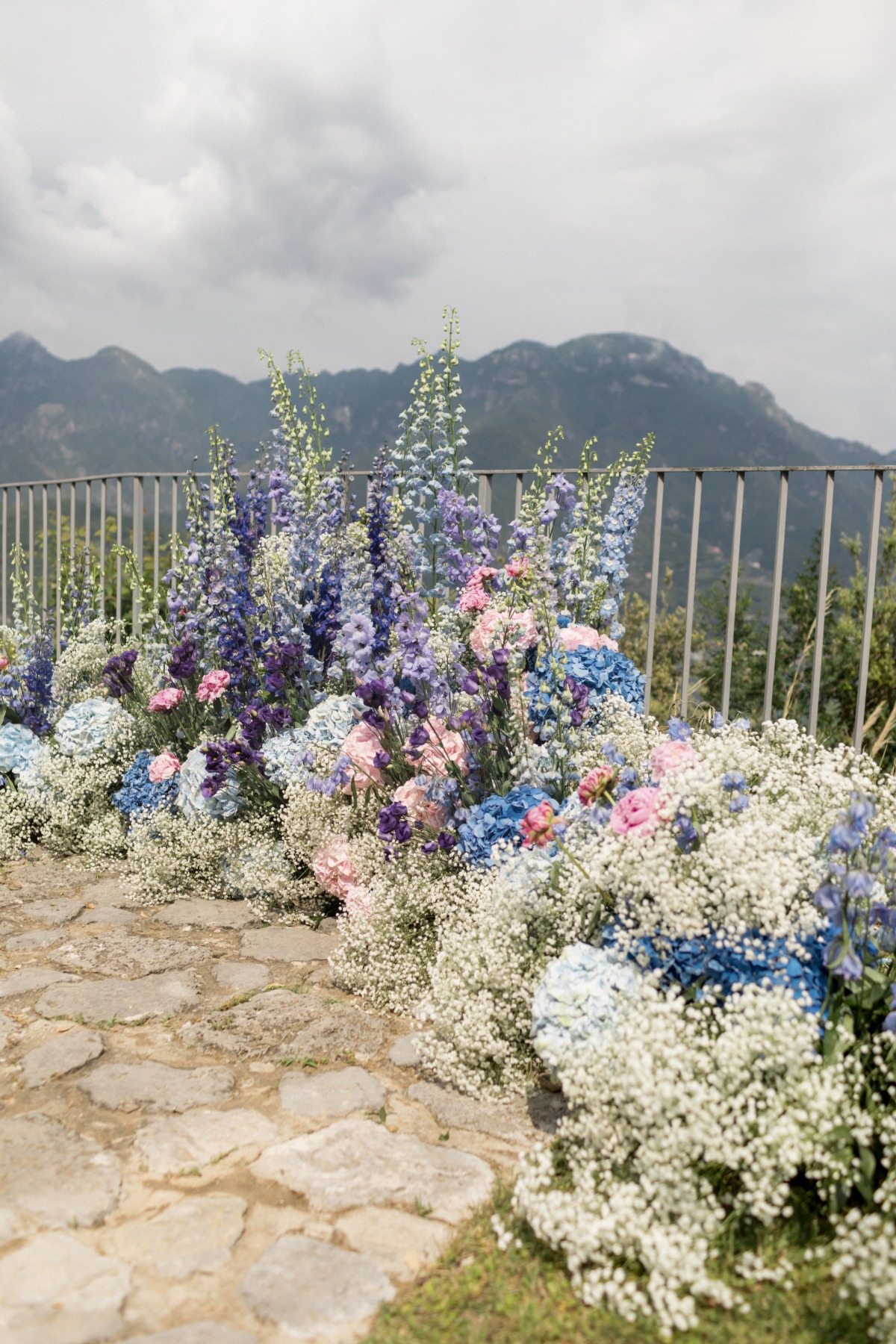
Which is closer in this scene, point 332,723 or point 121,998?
point 121,998

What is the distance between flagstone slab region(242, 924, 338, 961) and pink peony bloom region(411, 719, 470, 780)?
789 millimetres

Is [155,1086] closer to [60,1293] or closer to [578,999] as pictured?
[60,1293]

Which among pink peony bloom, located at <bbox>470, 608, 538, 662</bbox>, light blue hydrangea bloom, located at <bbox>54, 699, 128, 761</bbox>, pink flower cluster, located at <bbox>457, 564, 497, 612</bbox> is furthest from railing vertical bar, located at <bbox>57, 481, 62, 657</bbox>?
pink peony bloom, located at <bbox>470, 608, 538, 662</bbox>

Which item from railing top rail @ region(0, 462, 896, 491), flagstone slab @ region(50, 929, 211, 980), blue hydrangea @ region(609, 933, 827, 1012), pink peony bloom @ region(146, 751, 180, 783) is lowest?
flagstone slab @ region(50, 929, 211, 980)

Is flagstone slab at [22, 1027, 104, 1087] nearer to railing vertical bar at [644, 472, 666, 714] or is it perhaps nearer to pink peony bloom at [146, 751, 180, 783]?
pink peony bloom at [146, 751, 180, 783]

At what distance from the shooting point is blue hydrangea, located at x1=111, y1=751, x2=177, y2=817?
187 inches

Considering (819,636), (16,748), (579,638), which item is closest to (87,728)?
(16,748)

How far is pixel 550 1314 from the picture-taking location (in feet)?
5.83

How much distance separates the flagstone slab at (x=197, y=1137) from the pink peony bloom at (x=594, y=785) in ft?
4.21

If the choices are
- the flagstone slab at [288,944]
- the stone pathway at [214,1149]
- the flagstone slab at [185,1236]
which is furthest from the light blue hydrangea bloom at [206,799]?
the flagstone slab at [185,1236]

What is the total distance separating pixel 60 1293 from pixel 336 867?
208 centimetres

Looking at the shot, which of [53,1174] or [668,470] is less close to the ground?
[668,470]

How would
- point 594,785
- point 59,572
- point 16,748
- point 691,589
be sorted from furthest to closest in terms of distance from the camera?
point 59,572 < point 16,748 < point 691,589 < point 594,785

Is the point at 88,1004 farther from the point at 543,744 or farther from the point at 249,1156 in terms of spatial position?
the point at 543,744
